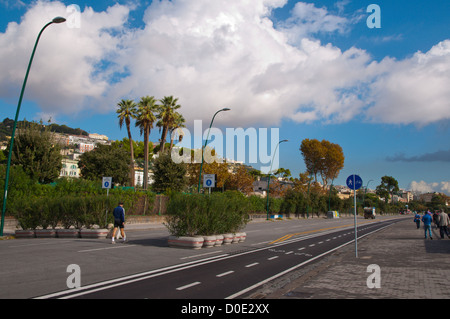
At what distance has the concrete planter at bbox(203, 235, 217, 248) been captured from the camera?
14.6 meters

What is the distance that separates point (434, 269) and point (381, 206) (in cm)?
13341

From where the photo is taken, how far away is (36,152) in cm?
2892

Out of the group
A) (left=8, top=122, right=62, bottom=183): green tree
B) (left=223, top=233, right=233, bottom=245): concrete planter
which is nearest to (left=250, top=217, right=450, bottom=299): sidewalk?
(left=223, top=233, right=233, bottom=245): concrete planter

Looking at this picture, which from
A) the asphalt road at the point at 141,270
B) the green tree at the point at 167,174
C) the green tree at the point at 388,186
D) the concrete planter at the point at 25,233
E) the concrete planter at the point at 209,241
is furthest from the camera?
the green tree at the point at 388,186

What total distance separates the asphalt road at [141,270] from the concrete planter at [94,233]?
288 centimetres

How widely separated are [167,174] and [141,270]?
110ft

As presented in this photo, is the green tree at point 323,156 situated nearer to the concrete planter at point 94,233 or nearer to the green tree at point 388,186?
the concrete planter at point 94,233

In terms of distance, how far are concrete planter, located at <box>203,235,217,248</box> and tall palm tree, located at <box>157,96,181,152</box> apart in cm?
3250

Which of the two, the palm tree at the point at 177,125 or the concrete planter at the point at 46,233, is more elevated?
the palm tree at the point at 177,125

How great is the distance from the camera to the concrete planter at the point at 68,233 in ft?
57.1

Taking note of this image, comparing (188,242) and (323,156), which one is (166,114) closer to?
(188,242)

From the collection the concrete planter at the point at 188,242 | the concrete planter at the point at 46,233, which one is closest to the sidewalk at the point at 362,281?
the concrete planter at the point at 188,242

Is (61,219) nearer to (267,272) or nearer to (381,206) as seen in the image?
(267,272)
